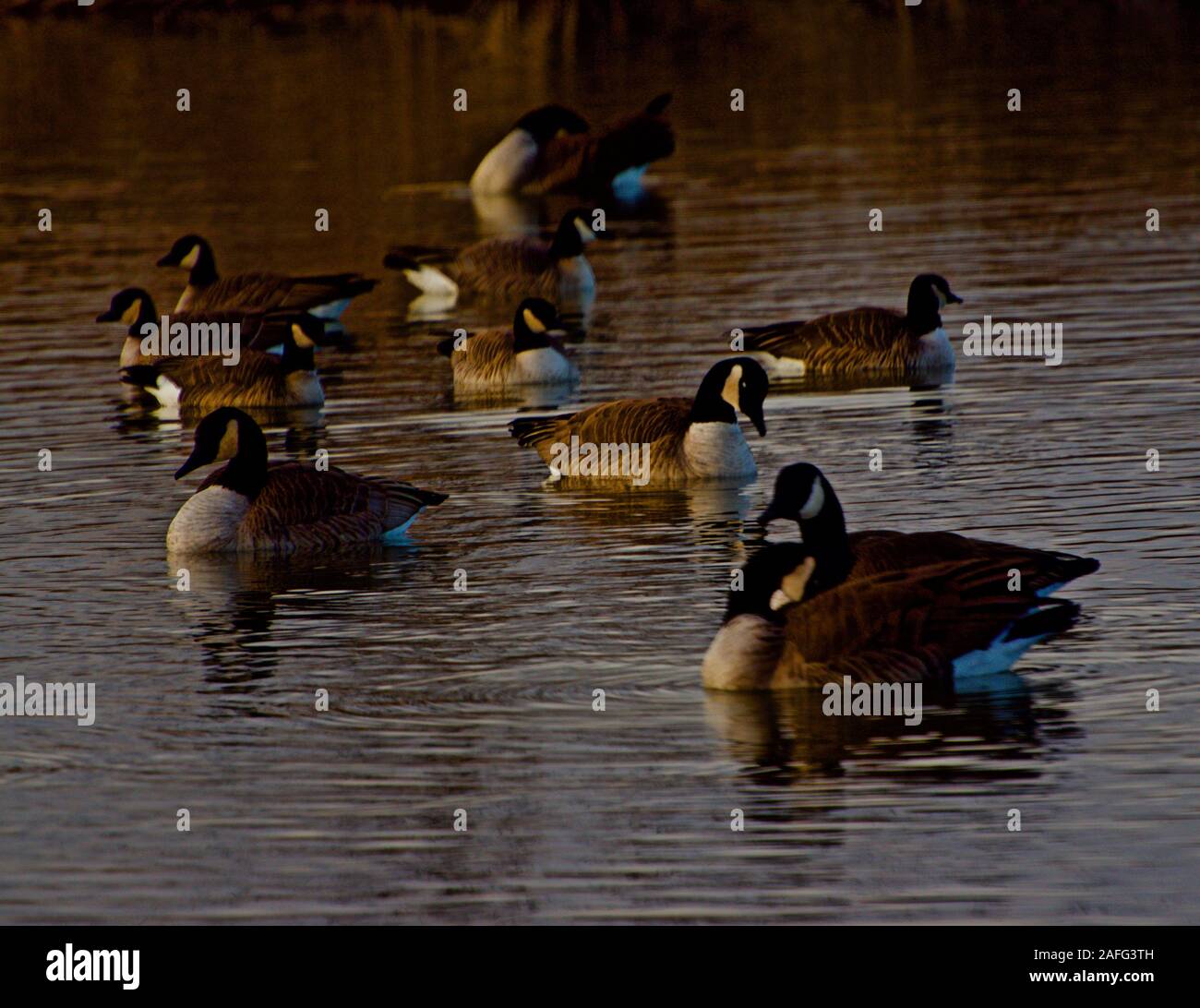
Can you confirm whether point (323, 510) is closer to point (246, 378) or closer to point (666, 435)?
point (666, 435)

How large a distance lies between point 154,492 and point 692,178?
22.2 meters

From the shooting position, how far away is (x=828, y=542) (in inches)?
476

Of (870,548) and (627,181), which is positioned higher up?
(627,181)

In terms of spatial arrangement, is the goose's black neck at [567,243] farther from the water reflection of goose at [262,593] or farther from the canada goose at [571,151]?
the water reflection of goose at [262,593]

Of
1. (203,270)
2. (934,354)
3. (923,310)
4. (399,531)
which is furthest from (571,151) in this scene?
(399,531)

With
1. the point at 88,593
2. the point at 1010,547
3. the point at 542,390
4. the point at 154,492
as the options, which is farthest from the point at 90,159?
the point at 1010,547

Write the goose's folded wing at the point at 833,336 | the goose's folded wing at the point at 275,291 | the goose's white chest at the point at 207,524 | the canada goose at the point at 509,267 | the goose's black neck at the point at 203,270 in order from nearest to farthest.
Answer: the goose's white chest at the point at 207,524 → the goose's folded wing at the point at 833,336 → the goose's folded wing at the point at 275,291 → the goose's black neck at the point at 203,270 → the canada goose at the point at 509,267

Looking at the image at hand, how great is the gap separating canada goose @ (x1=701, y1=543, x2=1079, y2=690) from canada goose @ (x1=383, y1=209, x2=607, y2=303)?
665 inches

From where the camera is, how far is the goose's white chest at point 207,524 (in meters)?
15.6

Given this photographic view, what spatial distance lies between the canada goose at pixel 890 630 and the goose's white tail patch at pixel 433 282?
58.9 ft

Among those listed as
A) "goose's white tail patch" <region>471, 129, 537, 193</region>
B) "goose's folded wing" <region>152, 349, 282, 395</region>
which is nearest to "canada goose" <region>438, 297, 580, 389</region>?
"goose's folded wing" <region>152, 349, 282, 395</region>

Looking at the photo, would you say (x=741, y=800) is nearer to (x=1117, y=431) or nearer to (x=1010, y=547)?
(x=1010, y=547)

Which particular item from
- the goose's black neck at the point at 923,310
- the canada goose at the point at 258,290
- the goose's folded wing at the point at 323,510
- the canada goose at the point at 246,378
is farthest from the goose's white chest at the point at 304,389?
the goose's folded wing at the point at 323,510

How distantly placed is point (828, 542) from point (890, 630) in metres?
0.78
